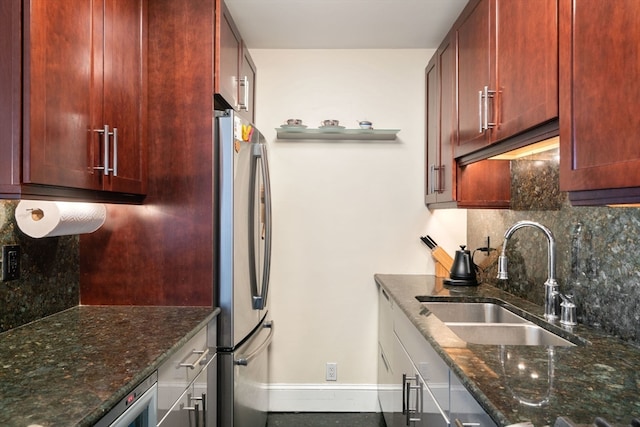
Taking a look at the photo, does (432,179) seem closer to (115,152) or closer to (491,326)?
(491,326)

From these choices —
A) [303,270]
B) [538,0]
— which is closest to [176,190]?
[303,270]

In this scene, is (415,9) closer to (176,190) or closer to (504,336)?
(176,190)

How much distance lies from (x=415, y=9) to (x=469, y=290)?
5.35ft

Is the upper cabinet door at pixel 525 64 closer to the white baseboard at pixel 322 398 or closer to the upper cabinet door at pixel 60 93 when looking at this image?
the upper cabinet door at pixel 60 93

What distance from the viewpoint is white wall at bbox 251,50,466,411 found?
277 centimetres

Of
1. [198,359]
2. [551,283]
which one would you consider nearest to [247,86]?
[198,359]

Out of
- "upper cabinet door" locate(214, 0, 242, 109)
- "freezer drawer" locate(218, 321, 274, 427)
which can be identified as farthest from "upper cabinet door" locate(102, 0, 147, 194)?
"freezer drawer" locate(218, 321, 274, 427)

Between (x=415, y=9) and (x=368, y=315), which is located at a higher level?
(x=415, y=9)

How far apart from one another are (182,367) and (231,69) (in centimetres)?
150

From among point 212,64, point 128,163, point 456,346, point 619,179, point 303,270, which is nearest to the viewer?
point 619,179

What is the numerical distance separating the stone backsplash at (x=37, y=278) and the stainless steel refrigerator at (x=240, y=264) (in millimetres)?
672

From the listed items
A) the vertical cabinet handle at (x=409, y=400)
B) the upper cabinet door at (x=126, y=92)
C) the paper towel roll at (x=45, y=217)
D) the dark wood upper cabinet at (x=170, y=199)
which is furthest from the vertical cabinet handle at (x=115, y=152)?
the vertical cabinet handle at (x=409, y=400)

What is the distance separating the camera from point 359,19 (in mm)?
2342

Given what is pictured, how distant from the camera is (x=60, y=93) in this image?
123 cm
